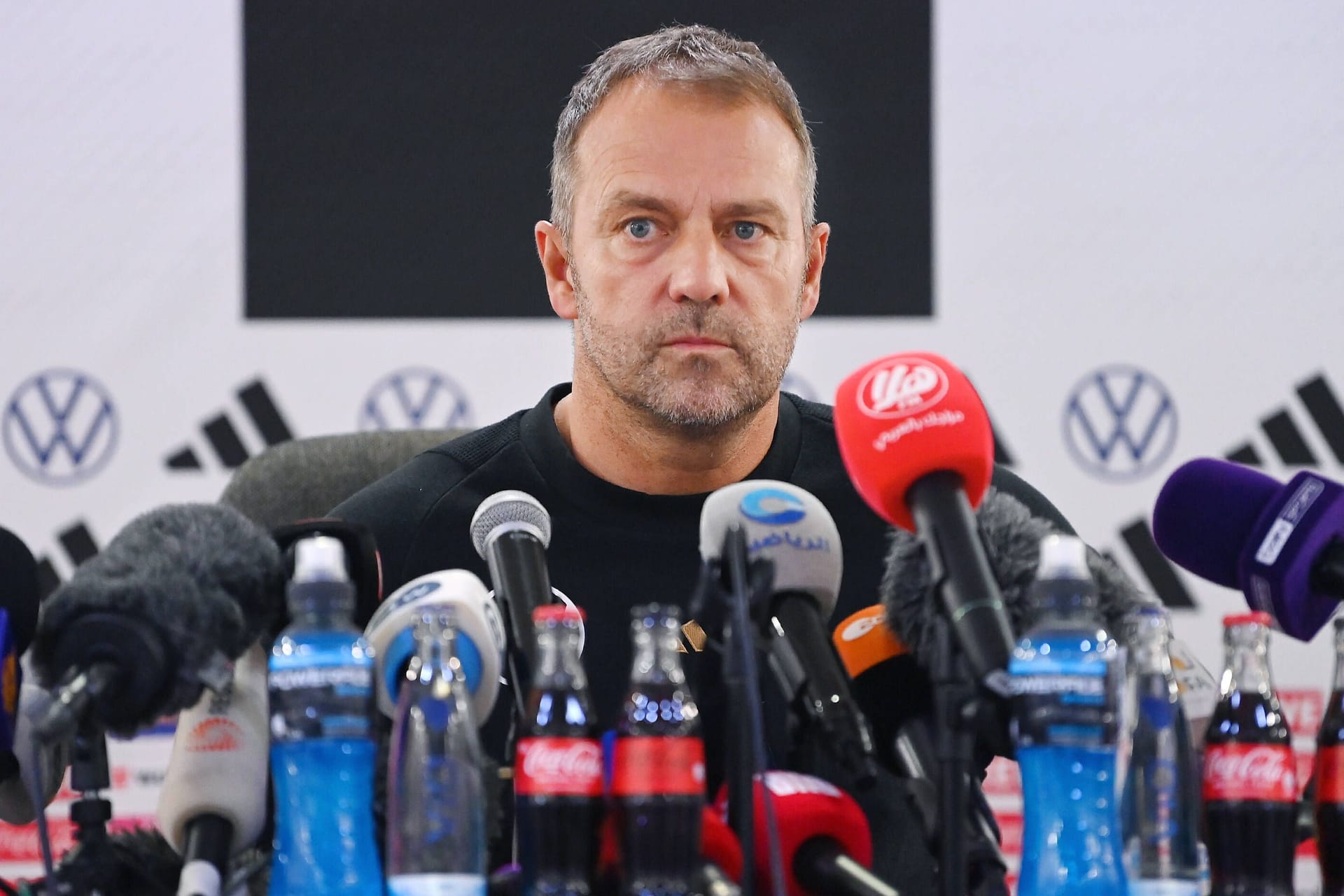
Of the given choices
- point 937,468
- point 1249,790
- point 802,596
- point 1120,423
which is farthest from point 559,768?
point 1120,423

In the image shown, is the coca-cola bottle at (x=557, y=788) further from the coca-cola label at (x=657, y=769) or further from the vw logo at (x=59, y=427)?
the vw logo at (x=59, y=427)

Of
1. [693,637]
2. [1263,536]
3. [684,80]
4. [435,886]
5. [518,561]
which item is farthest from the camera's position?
[684,80]

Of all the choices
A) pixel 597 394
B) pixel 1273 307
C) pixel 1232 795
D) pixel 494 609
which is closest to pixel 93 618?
pixel 494 609

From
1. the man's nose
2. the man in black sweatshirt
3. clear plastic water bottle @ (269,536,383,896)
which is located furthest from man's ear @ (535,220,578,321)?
clear plastic water bottle @ (269,536,383,896)

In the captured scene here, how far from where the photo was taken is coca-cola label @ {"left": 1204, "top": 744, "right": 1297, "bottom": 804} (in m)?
1.02

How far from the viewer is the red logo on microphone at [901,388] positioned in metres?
1.11

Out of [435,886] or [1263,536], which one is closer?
[435,886]

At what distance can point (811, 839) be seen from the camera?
1.02 metres

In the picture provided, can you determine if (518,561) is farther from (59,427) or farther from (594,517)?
(59,427)

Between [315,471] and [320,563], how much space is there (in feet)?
4.24

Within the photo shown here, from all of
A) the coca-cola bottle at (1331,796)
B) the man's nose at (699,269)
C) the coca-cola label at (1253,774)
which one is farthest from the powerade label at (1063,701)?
the man's nose at (699,269)

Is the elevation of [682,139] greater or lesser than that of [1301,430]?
greater

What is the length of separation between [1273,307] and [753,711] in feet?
7.02

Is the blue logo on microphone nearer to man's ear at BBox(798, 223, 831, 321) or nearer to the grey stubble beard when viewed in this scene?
the grey stubble beard
